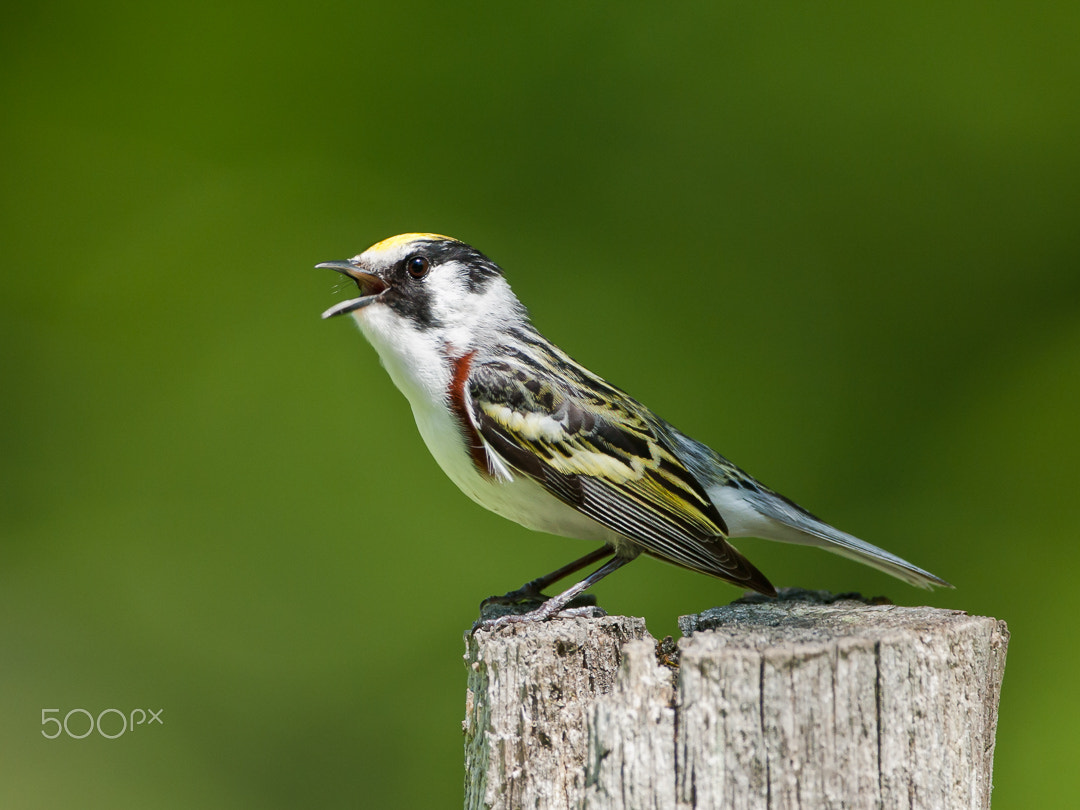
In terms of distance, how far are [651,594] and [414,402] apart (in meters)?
2.10

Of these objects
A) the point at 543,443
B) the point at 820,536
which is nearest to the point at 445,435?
the point at 543,443

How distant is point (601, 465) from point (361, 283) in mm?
1129

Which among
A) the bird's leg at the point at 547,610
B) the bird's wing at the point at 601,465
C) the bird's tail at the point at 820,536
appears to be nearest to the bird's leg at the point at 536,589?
the bird's leg at the point at 547,610

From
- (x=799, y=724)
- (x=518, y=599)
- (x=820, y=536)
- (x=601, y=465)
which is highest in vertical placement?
(x=601, y=465)

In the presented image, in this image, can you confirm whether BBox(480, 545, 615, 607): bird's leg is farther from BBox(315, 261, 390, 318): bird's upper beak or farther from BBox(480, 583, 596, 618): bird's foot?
BBox(315, 261, 390, 318): bird's upper beak

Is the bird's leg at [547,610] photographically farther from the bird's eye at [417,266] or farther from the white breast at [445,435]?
the bird's eye at [417,266]

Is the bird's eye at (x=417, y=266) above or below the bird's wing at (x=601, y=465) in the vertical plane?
above

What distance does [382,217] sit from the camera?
17.8ft

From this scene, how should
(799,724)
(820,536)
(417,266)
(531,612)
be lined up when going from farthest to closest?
(417,266)
(820,536)
(531,612)
(799,724)

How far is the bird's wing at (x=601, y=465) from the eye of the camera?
3.38 meters

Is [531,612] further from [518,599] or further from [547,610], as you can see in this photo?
[518,599]

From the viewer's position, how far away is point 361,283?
3.82 metres

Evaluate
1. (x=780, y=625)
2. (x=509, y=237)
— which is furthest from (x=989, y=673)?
(x=509, y=237)

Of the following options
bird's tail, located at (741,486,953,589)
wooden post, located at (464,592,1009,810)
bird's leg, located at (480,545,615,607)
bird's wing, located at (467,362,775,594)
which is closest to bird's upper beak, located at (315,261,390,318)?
bird's wing, located at (467,362,775,594)
